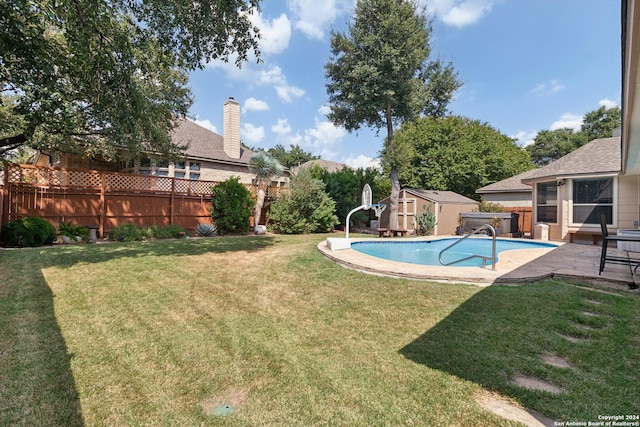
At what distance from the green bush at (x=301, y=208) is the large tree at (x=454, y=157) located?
14.5 metres

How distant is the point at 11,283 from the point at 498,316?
743 cm

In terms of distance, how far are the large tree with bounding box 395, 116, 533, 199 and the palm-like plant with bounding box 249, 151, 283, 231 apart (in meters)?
15.1

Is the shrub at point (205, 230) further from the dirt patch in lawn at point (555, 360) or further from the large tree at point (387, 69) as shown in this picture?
the dirt patch in lawn at point (555, 360)

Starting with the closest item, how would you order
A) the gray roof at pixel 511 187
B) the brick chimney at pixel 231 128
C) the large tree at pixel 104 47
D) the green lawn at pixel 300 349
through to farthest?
the green lawn at pixel 300 349, the large tree at pixel 104 47, the brick chimney at pixel 231 128, the gray roof at pixel 511 187

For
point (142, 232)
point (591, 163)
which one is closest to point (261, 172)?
point (142, 232)

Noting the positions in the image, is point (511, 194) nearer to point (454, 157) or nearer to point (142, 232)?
point (454, 157)

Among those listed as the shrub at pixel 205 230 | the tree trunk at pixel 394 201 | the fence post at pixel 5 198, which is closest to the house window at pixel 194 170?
the shrub at pixel 205 230

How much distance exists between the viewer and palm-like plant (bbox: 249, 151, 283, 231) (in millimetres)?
14625

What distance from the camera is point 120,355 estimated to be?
306 cm

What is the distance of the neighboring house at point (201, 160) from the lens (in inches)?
645

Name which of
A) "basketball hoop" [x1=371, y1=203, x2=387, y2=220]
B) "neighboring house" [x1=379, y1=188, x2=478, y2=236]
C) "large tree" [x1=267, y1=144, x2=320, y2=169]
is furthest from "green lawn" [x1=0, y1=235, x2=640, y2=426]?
"large tree" [x1=267, y1=144, x2=320, y2=169]

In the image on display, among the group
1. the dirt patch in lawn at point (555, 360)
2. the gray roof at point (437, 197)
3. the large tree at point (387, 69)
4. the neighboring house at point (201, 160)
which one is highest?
the large tree at point (387, 69)

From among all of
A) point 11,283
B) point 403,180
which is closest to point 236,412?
point 11,283

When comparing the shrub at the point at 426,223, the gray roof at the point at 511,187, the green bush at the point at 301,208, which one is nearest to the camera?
the green bush at the point at 301,208
